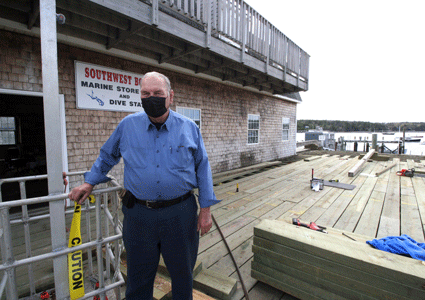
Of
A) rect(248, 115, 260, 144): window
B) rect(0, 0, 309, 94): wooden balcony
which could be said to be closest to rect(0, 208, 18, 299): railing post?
rect(0, 0, 309, 94): wooden balcony

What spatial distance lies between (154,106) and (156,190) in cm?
62

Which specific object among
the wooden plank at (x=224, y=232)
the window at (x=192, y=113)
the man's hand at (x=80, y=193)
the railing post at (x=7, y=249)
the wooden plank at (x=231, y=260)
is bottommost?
the wooden plank at (x=231, y=260)

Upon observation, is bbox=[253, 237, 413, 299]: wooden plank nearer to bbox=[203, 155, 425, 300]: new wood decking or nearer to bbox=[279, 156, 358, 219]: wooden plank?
bbox=[203, 155, 425, 300]: new wood decking

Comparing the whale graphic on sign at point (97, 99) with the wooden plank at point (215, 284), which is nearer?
the wooden plank at point (215, 284)

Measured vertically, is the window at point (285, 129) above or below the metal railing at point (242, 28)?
below

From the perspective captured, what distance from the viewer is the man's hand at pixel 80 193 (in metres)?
1.50

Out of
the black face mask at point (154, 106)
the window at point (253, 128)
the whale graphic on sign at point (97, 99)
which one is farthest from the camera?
the window at point (253, 128)

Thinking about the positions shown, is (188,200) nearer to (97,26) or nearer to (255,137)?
(97,26)

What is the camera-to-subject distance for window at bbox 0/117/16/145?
309 inches

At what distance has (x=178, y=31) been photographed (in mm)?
4527

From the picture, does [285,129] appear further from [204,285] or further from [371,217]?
[204,285]

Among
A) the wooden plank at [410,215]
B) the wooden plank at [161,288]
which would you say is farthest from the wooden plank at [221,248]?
the wooden plank at [410,215]

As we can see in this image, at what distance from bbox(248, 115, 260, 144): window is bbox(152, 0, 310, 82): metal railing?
2.59m

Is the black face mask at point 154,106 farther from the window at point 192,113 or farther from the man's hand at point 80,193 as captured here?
the window at point 192,113
